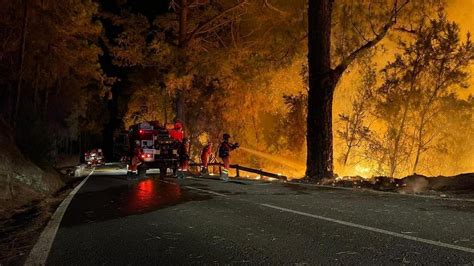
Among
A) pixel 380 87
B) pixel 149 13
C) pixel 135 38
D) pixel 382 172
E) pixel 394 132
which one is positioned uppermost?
pixel 149 13

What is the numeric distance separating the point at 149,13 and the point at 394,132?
20268mm

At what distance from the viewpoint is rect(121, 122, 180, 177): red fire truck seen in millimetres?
20625

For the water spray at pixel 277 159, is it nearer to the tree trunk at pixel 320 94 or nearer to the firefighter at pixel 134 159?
the firefighter at pixel 134 159

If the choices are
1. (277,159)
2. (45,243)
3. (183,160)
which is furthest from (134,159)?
(45,243)

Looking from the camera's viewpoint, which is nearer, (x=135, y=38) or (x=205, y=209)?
(x=205, y=209)

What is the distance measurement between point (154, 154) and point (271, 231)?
15.2 m

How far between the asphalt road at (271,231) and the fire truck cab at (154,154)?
9797 millimetres

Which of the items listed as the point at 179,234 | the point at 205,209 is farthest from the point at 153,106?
the point at 179,234

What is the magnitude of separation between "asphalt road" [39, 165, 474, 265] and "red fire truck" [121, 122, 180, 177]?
980 centimetres

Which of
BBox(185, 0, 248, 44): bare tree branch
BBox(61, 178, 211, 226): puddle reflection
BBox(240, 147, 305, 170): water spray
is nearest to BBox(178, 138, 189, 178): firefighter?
BBox(61, 178, 211, 226): puddle reflection

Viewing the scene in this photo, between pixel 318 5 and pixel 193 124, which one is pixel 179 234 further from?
pixel 193 124

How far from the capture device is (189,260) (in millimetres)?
5371

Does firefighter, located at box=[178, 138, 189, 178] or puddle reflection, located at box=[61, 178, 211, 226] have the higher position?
firefighter, located at box=[178, 138, 189, 178]

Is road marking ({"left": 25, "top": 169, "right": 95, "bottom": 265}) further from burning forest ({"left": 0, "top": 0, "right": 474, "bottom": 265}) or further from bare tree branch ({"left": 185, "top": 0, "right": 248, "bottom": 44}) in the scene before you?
bare tree branch ({"left": 185, "top": 0, "right": 248, "bottom": 44})
